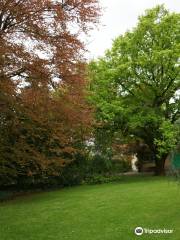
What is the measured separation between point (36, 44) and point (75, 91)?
281 cm

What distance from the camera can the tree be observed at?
111ft

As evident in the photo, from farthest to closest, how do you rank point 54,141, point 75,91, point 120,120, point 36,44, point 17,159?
point 120,120 → point 54,141 → point 17,159 → point 75,91 → point 36,44

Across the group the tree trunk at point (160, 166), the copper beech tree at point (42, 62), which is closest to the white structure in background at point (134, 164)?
the tree trunk at point (160, 166)

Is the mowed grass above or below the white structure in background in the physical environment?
below

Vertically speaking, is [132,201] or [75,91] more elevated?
[75,91]

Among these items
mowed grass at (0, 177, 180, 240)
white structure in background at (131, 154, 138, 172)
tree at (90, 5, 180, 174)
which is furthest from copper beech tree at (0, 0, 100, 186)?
white structure in background at (131, 154, 138, 172)

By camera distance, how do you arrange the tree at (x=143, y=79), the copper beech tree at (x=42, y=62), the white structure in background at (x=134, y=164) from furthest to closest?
the white structure in background at (x=134, y=164) → the tree at (x=143, y=79) → the copper beech tree at (x=42, y=62)

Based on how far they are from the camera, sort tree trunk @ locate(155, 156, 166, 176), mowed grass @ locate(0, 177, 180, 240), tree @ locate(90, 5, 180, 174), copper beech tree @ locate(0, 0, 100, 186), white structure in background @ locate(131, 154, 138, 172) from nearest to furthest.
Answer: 1. mowed grass @ locate(0, 177, 180, 240)
2. copper beech tree @ locate(0, 0, 100, 186)
3. tree @ locate(90, 5, 180, 174)
4. tree trunk @ locate(155, 156, 166, 176)
5. white structure in background @ locate(131, 154, 138, 172)

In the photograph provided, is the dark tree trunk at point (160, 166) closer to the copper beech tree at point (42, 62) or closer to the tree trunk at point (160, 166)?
the tree trunk at point (160, 166)

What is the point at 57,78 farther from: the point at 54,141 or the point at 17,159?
the point at 54,141

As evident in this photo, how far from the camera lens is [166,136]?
30609mm

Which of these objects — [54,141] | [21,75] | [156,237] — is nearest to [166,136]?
[54,141]

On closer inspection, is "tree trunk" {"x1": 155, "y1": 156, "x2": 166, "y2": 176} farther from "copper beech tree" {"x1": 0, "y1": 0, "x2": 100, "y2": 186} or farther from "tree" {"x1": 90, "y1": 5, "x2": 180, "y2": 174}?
"copper beech tree" {"x1": 0, "y1": 0, "x2": 100, "y2": 186}

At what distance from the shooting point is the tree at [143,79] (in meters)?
33.7
